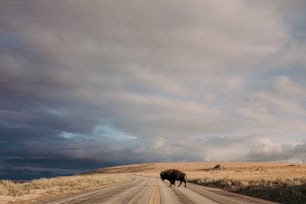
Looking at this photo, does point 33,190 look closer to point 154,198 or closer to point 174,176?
point 154,198

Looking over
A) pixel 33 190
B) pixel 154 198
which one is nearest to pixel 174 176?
pixel 33 190

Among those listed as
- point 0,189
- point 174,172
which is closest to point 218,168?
point 174,172

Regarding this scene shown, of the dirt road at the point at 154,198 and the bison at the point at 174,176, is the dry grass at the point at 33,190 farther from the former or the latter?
the bison at the point at 174,176

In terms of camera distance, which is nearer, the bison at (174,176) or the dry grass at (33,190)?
the dry grass at (33,190)

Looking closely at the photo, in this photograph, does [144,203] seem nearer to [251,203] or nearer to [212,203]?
[212,203]

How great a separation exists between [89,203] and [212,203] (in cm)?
717

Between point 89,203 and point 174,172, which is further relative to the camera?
point 174,172

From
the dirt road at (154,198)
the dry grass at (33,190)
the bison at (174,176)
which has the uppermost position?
the bison at (174,176)

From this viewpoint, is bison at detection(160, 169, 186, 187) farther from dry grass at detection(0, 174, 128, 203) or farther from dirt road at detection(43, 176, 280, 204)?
dirt road at detection(43, 176, 280, 204)

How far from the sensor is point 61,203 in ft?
64.2

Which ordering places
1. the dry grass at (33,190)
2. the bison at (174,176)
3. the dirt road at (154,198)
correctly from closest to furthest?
the dirt road at (154,198), the dry grass at (33,190), the bison at (174,176)

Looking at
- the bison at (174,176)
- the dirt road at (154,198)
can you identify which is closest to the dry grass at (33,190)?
the dirt road at (154,198)

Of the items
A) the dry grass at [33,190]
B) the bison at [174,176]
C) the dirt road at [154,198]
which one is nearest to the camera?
the dirt road at [154,198]

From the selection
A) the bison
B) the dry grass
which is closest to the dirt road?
the dry grass
